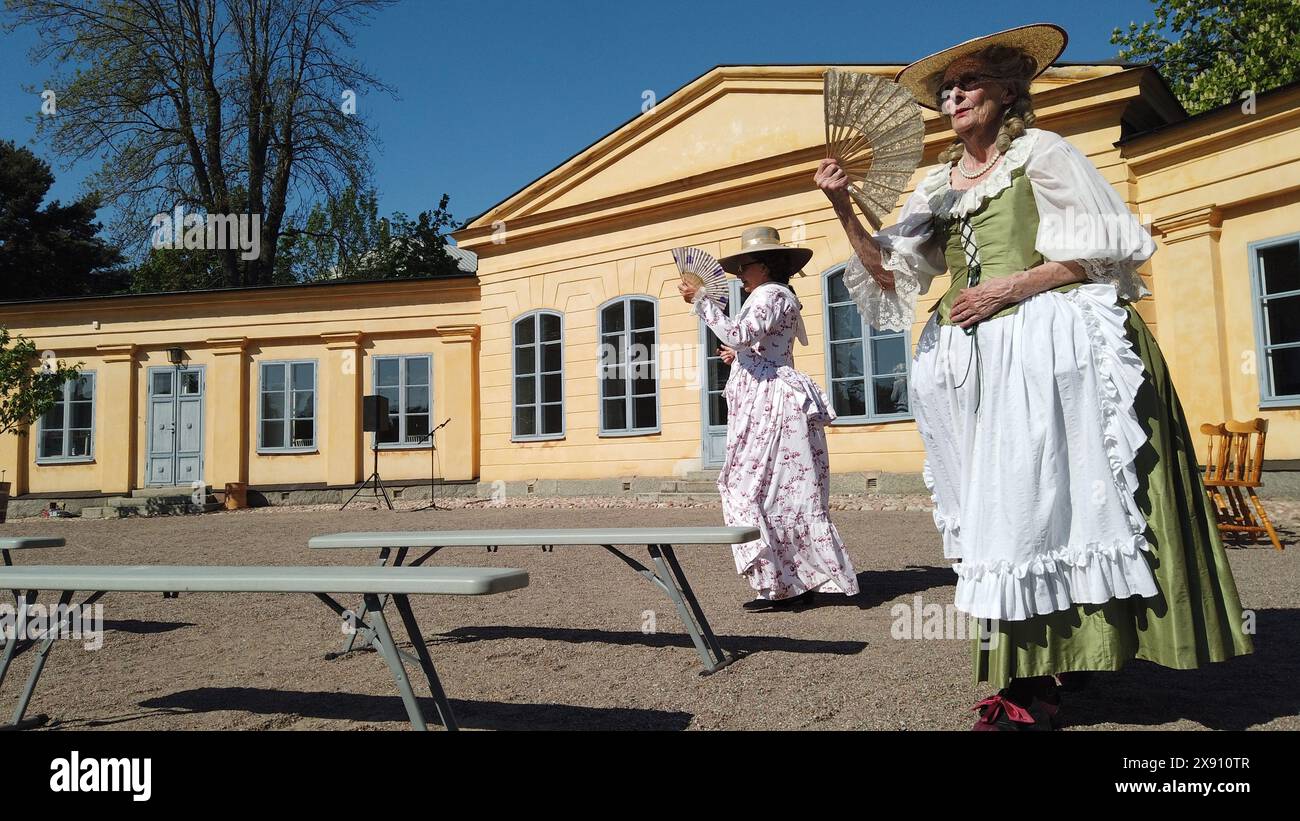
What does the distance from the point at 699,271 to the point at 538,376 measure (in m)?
9.88

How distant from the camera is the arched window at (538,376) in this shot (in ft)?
47.8

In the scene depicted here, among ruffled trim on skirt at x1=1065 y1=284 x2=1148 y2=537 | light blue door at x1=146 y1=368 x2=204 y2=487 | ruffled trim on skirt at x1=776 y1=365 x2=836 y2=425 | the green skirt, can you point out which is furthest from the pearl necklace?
light blue door at x1=146 y1=368 x2=204 y2=487

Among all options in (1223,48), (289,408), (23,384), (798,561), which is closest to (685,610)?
(798,561)

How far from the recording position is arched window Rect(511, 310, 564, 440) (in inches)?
573

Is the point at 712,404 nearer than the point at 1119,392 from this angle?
No

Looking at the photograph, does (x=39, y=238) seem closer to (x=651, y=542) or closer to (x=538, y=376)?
(x=538, y=376)

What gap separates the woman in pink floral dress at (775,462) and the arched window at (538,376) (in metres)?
9.69

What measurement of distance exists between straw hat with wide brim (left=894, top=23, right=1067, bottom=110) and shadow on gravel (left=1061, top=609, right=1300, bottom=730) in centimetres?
184

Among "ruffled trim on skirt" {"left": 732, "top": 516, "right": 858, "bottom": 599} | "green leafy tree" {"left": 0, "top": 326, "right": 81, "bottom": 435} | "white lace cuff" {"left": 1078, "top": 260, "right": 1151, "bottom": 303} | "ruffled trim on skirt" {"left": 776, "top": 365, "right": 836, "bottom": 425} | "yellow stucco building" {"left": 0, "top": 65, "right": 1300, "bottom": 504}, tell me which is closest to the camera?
"white lace cuff" {"left": 1078, "top": 260, "right": 1151, "bottom": 303}

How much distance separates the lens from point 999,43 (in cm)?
272

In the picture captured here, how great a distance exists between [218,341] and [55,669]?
14.2m

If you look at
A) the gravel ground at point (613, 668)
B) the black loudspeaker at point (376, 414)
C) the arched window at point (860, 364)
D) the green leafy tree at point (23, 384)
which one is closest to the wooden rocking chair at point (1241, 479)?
the gravel ground at point (613, 668)

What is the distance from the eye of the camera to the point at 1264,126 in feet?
30.7

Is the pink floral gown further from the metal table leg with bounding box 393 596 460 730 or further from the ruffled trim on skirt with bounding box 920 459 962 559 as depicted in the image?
the metal table leg with bounding box 393 596 460 730
